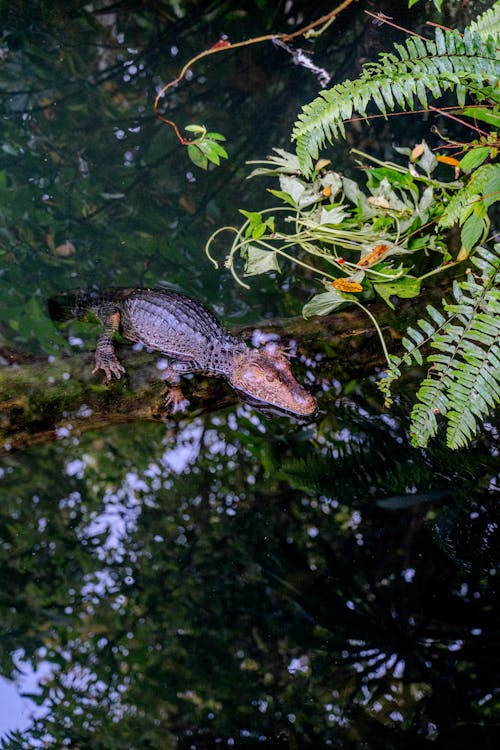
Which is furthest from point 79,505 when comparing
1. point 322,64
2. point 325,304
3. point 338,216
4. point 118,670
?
point 322,64

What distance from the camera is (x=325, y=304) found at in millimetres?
3582

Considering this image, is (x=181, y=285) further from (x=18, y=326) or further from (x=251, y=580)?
(x=251, y=580)

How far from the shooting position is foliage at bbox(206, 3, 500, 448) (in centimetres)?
280

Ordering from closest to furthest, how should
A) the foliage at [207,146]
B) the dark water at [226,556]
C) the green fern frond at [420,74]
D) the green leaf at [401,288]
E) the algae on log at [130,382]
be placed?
the green fern frond at [420,74] < the dark water at [226,556] < the algae on log at [130,382] < the green leaf at [401,288] < the foliage at [207,146]

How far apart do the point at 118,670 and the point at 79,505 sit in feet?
2.93

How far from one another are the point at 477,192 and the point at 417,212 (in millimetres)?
623

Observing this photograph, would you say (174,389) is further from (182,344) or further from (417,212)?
(417,212)

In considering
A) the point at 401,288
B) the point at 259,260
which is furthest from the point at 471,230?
the point at 259,260

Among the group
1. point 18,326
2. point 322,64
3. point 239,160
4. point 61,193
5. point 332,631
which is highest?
point 322,64

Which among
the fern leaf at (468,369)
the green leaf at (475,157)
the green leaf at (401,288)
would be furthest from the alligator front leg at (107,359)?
the green leaf at (475,157)

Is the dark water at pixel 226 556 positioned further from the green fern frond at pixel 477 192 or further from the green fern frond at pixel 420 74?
the green fern frond at pixel 420 74

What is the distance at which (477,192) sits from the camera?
3.04 meters

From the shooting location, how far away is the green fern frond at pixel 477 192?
3.02 meters

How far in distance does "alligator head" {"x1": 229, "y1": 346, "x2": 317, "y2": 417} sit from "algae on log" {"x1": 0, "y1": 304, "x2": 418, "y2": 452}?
10 cm
